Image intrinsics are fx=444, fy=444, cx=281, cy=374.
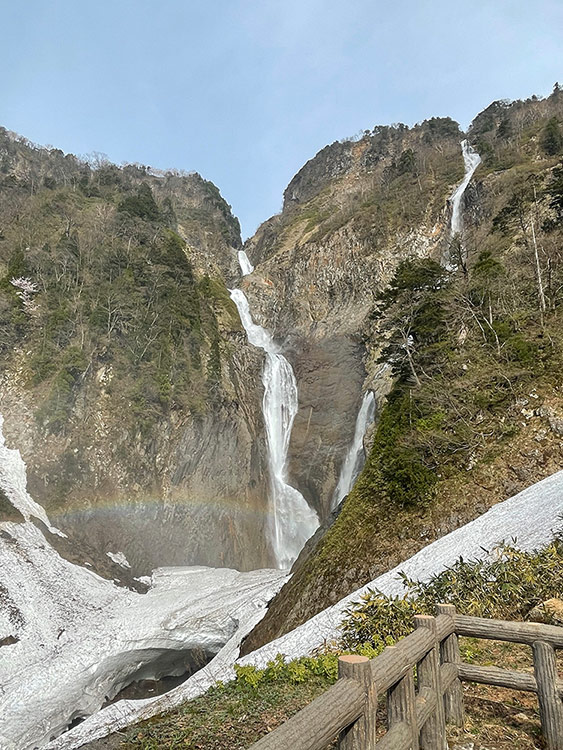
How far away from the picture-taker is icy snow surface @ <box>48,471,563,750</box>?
319 inches

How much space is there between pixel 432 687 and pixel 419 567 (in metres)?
6.44

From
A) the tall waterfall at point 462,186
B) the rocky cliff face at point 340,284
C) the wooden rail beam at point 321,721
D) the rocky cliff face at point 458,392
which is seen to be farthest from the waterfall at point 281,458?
the wooden rail beam at point 321,721

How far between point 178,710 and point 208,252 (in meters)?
54.2

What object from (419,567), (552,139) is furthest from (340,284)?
(419,567)

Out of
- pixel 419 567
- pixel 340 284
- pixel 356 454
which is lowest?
pixel 419 567

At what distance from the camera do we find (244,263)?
218 ft

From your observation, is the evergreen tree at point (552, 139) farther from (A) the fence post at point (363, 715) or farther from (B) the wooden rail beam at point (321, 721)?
(B) the wooden rail beam at point (321, 721)

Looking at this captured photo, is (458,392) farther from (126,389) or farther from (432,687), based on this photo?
(126,389)

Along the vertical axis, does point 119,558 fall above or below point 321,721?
below

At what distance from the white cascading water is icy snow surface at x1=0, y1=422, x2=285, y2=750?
8.07 meters

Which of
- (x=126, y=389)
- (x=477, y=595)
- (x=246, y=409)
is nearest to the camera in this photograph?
(x=477, y=595)

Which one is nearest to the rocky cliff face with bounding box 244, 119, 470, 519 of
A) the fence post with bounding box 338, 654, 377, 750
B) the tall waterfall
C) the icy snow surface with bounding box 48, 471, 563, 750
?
the tall waterfall

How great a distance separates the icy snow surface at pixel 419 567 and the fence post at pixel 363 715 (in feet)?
19.8

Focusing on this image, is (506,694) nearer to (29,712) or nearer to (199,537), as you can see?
(29,712)
